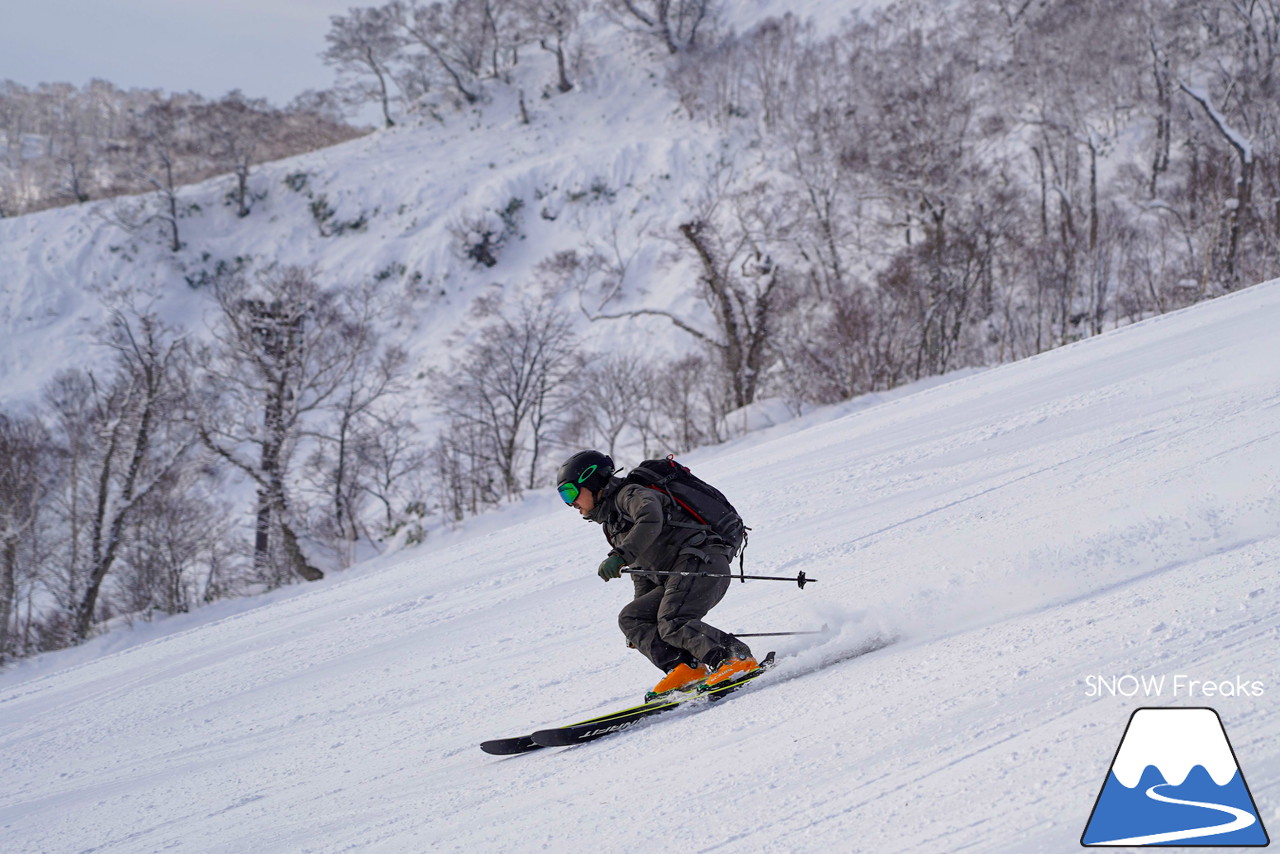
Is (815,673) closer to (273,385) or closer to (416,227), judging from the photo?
(273,385)

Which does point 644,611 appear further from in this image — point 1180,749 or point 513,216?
point 513,216

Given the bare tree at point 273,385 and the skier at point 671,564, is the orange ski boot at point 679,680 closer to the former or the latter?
the skier at point 671,564

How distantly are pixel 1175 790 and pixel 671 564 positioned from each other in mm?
2643

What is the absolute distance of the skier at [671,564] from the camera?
4.51m

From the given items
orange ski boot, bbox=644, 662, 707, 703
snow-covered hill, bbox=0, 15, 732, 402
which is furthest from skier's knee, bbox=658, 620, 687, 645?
snow-covered hill, bbox=0, 15, 732, 402

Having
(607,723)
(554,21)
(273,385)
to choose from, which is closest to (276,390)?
(273,385)

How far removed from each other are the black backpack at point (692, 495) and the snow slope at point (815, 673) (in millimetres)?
985

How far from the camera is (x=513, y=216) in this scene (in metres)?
42.0

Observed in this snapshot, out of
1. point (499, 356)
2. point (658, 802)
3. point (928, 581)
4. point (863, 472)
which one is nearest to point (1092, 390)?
point (863, 472)

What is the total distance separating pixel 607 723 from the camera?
4613 millimetres

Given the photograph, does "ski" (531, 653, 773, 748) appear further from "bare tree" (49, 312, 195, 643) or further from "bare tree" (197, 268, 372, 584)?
"bare tree" (197, 268, 372, 584)

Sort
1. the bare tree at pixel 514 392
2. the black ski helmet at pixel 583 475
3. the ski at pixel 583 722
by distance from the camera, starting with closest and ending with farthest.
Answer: the black ski helmet at pixel 583 475 < the ski at pixel 583 722 < the bare tree at pixel 514 392

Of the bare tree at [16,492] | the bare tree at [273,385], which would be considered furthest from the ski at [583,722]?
the bare tree at [16,492]

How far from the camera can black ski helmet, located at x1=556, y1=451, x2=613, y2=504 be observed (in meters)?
4.50
